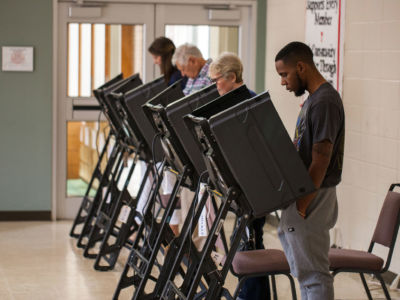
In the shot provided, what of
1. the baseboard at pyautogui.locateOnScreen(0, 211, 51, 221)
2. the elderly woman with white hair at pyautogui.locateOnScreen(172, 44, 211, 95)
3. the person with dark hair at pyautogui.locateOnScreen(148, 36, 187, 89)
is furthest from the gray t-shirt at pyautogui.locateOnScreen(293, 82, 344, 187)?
the baseboard at pyautogui.locateOnScreen(0, 211, 51, 221)

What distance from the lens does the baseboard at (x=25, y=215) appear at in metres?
6.80

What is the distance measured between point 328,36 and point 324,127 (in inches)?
101

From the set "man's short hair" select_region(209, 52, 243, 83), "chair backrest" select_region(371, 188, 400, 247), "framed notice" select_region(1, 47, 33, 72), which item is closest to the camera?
"chair backrest" select_region(371, 188, 400, 247)

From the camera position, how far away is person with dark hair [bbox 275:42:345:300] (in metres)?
3.11

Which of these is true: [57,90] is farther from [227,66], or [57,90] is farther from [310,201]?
[310,201]

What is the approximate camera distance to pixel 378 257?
147 inches

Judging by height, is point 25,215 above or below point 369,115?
below

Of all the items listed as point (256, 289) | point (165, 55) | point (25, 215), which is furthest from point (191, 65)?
point (25, 215)

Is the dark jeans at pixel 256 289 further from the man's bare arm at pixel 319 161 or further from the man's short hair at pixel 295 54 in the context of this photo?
the man's short hair at pixel 295 54

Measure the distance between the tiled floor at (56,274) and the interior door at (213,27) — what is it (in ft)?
6.34

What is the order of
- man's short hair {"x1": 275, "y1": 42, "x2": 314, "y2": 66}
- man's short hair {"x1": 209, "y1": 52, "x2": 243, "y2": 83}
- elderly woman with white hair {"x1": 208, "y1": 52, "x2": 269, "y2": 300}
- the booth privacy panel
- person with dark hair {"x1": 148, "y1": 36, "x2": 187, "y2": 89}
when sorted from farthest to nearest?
person with dark hair {"x1": 148, "y1": 36, "x2": 187, "y2": 89}
man's short hair {"x1": 209, "y1": 52, "x2": 243, "y2": 83}
elderly woman with white hair {"x1": 208, "y1": 52, "x2": 269, "y2": 300}
man's short hair {"x1": 275, "y1": 42, "x2": 314, "y2": 66}
the booth privacy panel

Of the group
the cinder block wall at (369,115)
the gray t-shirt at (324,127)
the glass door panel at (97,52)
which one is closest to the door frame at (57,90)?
the glass door panel at (97,52)

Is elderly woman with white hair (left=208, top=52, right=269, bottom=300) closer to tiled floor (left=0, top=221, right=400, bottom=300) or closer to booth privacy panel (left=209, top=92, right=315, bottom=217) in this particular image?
tiled floor (left=0, top=221, right=400, bottom=300)

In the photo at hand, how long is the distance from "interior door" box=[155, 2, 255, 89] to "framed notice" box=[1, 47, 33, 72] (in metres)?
1.22
